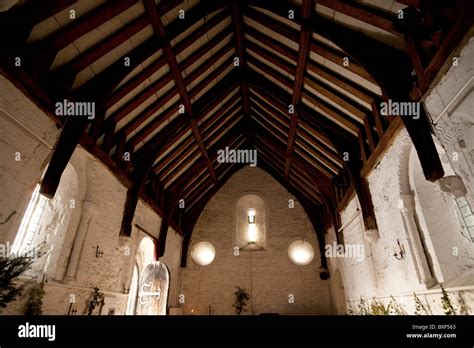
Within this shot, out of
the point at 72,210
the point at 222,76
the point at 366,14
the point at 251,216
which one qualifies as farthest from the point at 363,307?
the point at 222,76

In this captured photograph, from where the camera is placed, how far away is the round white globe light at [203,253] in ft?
33.0

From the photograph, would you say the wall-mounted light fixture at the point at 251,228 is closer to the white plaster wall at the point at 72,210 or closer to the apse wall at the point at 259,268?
the apse wall at the point at 259,268

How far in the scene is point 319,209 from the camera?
33.4 ft

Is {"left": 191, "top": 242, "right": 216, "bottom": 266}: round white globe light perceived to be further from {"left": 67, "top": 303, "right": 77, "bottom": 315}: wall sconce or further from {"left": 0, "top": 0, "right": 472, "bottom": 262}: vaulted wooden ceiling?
{"left": 67, "top": 303, "right": 77, "bottom": 315}: wall sconce

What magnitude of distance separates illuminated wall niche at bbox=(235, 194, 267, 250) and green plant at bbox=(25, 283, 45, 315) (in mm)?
7209

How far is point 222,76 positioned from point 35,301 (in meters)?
6.26

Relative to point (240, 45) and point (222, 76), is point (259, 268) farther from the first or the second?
point (240, 45)

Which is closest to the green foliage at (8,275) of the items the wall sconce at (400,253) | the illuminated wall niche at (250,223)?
the wall sconce at (400,253)

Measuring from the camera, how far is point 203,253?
10.2 m

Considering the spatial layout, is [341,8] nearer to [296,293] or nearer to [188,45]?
[188,45]

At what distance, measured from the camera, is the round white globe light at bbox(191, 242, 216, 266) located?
1007 cm

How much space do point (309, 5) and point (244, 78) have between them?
317 centimetres

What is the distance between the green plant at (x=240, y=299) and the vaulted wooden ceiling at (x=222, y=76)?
3298 mm
